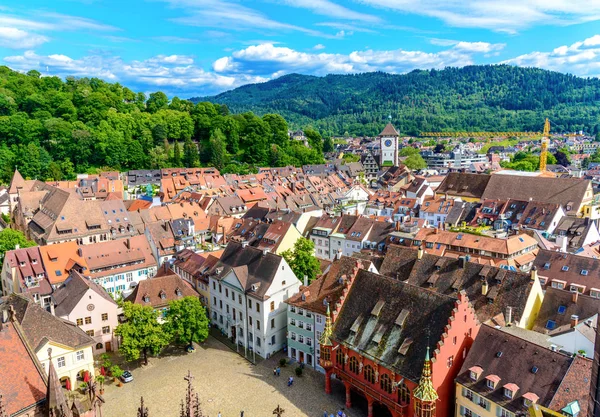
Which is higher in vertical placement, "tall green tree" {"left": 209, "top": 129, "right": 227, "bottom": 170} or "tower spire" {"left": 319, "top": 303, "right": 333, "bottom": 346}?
"tall green tree" {"left": 209, "top": 129, "right": 227, "bottom": 170}

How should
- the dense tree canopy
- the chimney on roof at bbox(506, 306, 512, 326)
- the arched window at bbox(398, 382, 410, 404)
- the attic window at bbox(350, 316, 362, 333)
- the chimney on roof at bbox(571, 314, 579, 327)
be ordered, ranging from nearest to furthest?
the arched window at bbox(398, 382, 410, 404), the chimney on roof at bbox(571, 314, 579, 327), the attic window at bbox(350, 316, 362, 333), the chimney on roof at bbox(506, 306, 512, 326), the dense tree canopy

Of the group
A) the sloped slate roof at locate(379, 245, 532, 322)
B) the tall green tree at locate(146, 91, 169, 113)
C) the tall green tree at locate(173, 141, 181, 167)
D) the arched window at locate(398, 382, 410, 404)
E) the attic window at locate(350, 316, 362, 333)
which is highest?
the tall green tree at locate(146, 91, 169, 113)

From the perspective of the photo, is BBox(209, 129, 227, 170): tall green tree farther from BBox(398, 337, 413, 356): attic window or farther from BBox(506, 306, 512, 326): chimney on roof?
BBox(398, 337, 413, 356): attic window

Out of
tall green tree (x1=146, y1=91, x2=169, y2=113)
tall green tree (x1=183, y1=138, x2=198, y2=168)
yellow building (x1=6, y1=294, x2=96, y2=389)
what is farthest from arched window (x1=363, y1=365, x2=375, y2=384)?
tall green tree (x1=146, y1=91, x2=169, y2=113)

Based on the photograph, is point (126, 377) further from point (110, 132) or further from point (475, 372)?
point (110, 132)

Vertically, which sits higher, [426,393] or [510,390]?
[510,390]

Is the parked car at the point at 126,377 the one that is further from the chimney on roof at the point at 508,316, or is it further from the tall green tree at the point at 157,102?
the tall green tree at the point at 157,102

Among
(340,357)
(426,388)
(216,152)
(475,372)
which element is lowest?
(340,357)

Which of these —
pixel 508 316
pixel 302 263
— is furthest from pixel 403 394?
pixel 302 263
